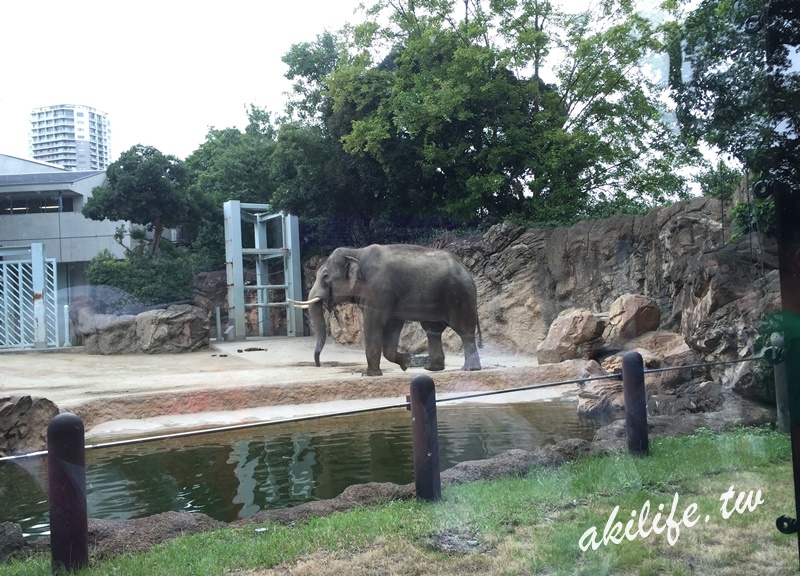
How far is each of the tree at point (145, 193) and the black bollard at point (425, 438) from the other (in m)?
1.60

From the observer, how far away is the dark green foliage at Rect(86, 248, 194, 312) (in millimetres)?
3475

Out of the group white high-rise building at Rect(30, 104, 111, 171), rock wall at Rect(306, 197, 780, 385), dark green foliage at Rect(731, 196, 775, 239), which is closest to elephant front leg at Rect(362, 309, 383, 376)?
rock wall at Rect(306, 197, 780, 385)

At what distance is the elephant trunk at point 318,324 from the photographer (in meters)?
3.98

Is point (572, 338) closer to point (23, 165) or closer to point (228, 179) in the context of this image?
point (228, 179)

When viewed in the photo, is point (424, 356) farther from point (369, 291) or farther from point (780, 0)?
point (780, 0)

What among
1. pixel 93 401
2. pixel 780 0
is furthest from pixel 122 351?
pixel 780 0

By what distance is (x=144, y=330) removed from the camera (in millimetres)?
3627

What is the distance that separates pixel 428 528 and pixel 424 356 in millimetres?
1915

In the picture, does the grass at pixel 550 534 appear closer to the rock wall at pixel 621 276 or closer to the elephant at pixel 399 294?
the rock wall at pixel 621 276

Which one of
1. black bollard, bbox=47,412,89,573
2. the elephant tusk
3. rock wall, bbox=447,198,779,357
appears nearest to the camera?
black bollard, bbox=47,412,89,573

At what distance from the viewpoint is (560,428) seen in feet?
12.3

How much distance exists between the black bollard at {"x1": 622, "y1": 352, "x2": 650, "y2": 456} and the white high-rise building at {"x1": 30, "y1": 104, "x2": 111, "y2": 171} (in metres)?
2.87

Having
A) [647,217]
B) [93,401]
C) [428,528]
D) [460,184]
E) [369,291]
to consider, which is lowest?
[428,528]

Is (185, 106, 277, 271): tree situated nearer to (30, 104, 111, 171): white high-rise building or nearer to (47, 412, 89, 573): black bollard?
(30, 104, 111, 171): white high-rise building
